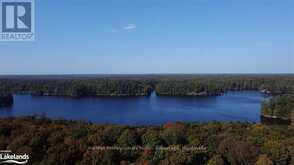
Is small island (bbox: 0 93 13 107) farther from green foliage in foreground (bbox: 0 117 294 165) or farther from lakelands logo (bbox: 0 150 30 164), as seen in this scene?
lakelands logo (bbox: 0 150 30 164)

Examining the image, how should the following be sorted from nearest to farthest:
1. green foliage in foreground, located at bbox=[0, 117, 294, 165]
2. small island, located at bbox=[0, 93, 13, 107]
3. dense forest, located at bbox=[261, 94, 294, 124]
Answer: green foliage in foreground, located at bbox=[0, 117, 294, 165]
dense forest, located at bbox=[261, 94, 294, 124]
small island, located at bbox=[0, 93, 13, 107]

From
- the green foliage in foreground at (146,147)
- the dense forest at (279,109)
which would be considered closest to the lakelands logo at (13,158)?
the green foliage in foreground at (146,147)

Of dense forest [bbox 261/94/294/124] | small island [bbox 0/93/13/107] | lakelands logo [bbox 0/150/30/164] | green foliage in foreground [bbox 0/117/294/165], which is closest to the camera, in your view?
lakelands logo [bbox 0/150/30/164]

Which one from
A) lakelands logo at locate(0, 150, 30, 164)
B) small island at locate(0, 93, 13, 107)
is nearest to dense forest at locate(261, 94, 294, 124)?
lakelands logo at locate(0, 150, 30, 164)

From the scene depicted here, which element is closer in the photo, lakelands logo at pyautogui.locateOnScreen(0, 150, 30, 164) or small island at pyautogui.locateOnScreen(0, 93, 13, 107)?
lakelands logo at pyautogui.locateOnScreen(0, 150, 30, 164)

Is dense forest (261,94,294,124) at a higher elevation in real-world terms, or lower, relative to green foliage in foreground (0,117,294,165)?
lower

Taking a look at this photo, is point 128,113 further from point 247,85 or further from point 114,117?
point 247,85

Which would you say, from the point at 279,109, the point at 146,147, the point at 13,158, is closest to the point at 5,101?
the point at 279,109
